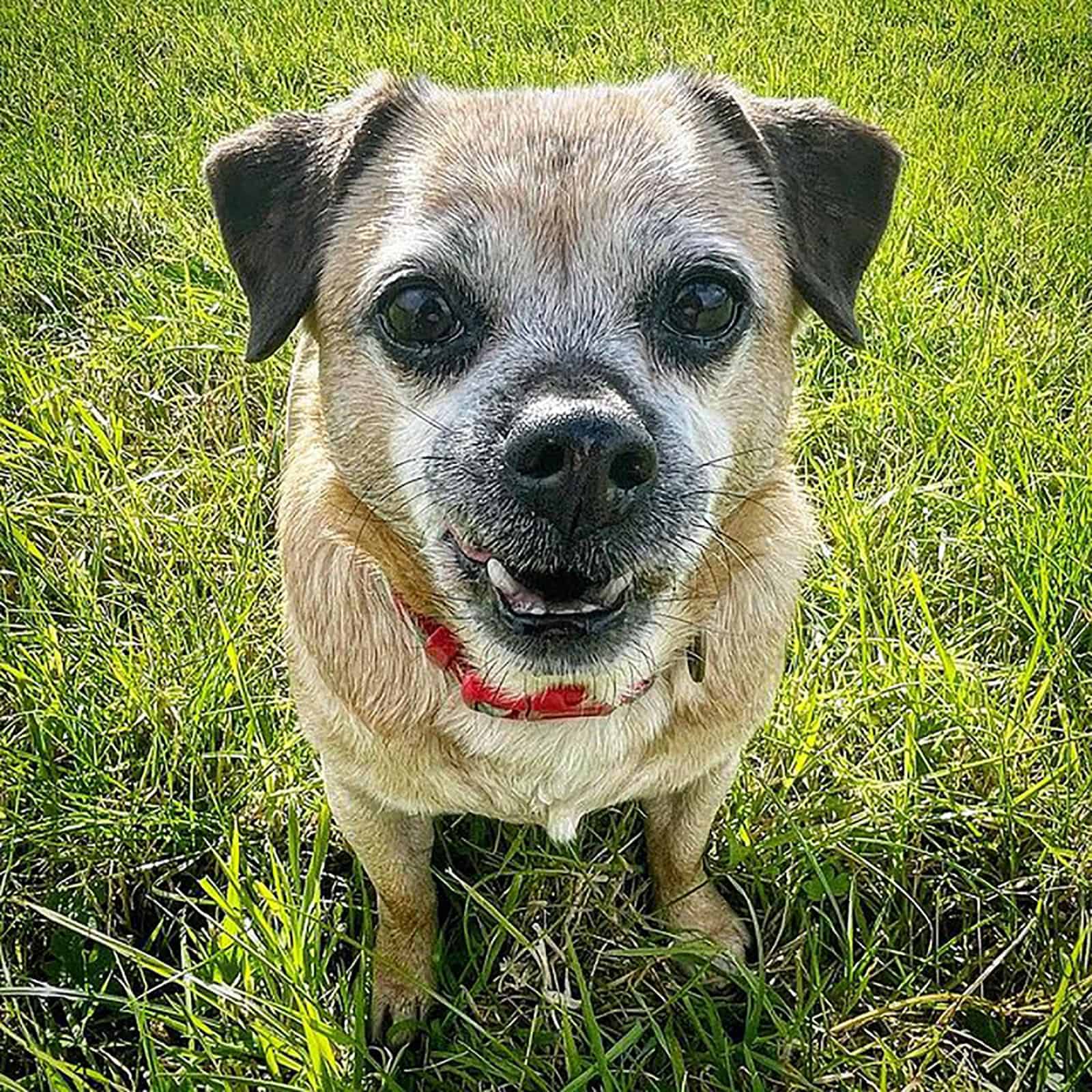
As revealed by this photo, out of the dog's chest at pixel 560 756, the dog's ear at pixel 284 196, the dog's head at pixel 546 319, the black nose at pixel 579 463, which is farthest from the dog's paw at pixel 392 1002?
the dog's ear at pixel 284 196

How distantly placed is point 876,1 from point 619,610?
6.14 m

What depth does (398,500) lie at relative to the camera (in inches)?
74.8

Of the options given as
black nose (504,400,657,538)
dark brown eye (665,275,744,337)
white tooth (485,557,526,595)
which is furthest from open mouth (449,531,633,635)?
dark brown eye (665,275,744,337)

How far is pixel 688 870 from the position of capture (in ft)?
7.97

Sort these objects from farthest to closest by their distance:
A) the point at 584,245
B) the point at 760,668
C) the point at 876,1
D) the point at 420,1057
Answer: the point at 876,1
the point at 420,1057
the point at 760,668
the point at 584,245

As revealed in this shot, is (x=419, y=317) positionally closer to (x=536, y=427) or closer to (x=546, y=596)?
(x=536, y=427)

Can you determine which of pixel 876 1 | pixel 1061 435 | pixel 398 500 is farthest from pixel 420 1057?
pixel 876 1

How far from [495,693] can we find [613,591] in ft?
0.97

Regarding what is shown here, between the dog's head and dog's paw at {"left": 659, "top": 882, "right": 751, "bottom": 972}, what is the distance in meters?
0.72

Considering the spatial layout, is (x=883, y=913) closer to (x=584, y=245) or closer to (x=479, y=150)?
(x=584, y=245)

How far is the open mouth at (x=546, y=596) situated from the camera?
72.4 inches

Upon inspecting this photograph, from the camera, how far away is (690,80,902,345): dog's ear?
2041mm

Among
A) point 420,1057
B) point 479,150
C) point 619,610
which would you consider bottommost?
point 420,1057

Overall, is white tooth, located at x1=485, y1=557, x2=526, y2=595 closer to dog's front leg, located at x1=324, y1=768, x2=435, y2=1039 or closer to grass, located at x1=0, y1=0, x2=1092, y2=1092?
dog's front leg, located at x1=324, y1=768, x2=435, y2=1039
